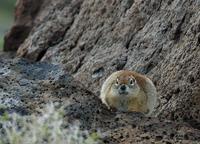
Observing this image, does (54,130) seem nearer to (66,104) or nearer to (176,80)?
(66,104)

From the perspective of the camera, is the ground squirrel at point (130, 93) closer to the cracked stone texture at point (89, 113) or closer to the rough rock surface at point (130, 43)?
the rough rock surface at point (130, 43)

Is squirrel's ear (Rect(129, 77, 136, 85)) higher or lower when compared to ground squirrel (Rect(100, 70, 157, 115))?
higher

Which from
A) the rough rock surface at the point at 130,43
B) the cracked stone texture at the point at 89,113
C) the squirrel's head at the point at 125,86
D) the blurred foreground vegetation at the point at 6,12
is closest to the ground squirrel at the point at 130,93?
the squirrel's head at the point at 125,86

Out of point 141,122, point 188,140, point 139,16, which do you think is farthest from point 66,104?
point 139,16

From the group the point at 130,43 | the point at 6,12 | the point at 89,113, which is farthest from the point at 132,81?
the point at 6,12

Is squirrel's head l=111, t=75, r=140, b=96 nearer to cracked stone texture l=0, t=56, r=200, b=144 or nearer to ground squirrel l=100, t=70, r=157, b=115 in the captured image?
ground squirrel l=100, t=70, r=157, b=115

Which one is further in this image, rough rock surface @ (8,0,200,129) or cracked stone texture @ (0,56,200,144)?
rough rock surface @ (8,0,200,129)

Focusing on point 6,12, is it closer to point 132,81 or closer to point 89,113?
point 132,81

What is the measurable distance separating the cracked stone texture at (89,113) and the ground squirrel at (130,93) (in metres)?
0.54

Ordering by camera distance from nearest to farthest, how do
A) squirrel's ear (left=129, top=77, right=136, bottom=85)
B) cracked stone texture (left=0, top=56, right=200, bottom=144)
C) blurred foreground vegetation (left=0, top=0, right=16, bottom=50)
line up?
cracked stone texture (left=0, top=56, right=200, bottom=144) < squirrel's ear (left=129, top=77, right=136, bottom=85) < blurred foreground vegetation (left=0, top=0, right=16, bottom=50)

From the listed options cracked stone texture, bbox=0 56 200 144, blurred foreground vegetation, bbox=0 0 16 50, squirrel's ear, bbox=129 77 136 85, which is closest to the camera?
cracked stone texture, bbox=0 56 200 144

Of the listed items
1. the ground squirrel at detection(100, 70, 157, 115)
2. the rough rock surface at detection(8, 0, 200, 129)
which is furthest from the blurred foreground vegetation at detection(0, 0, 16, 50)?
the ground squirrel at detection(100, 70, 157, 115)

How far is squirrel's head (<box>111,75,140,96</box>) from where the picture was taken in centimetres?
1055

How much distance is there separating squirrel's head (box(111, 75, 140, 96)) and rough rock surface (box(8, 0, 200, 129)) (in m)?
→ 0.50
